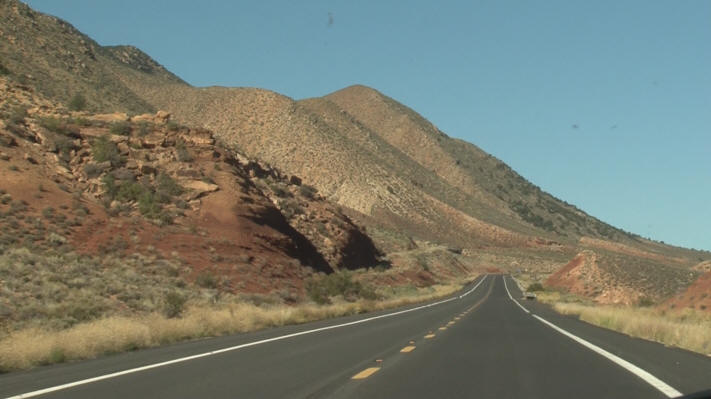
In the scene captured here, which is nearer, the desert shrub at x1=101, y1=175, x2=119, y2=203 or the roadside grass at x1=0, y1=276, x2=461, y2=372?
the roadside grass at x1=0, y1=276, x2=461, y2=372

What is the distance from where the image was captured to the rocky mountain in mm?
64938

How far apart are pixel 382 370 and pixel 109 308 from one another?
15.4 metres

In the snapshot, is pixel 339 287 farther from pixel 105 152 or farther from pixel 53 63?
pixel 53 63

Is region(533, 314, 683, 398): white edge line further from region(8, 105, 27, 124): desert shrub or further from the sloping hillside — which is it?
the sloping hillside

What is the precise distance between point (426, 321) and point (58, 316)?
36.0 ft

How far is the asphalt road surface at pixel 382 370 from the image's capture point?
8.83 m

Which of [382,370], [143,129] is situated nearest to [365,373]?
[382,370]

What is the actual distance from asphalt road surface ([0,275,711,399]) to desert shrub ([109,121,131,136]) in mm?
37857

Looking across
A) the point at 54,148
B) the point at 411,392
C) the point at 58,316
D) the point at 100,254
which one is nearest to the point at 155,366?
the point at 411,392

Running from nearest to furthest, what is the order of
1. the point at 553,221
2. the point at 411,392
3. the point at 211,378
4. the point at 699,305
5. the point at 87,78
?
the point at 411,392 < the point at 211,378 < the point at 699,305 < the point at 87,78 < the point at 553,221

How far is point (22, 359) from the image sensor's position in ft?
39.0

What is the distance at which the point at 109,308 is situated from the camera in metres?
23.9

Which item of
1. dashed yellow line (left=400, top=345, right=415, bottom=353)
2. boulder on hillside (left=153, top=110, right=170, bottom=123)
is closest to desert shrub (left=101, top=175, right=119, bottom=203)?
boulder on hillside (left=153, top=110, right=170, bottom=123)

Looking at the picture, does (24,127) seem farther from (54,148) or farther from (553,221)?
(553,221)
